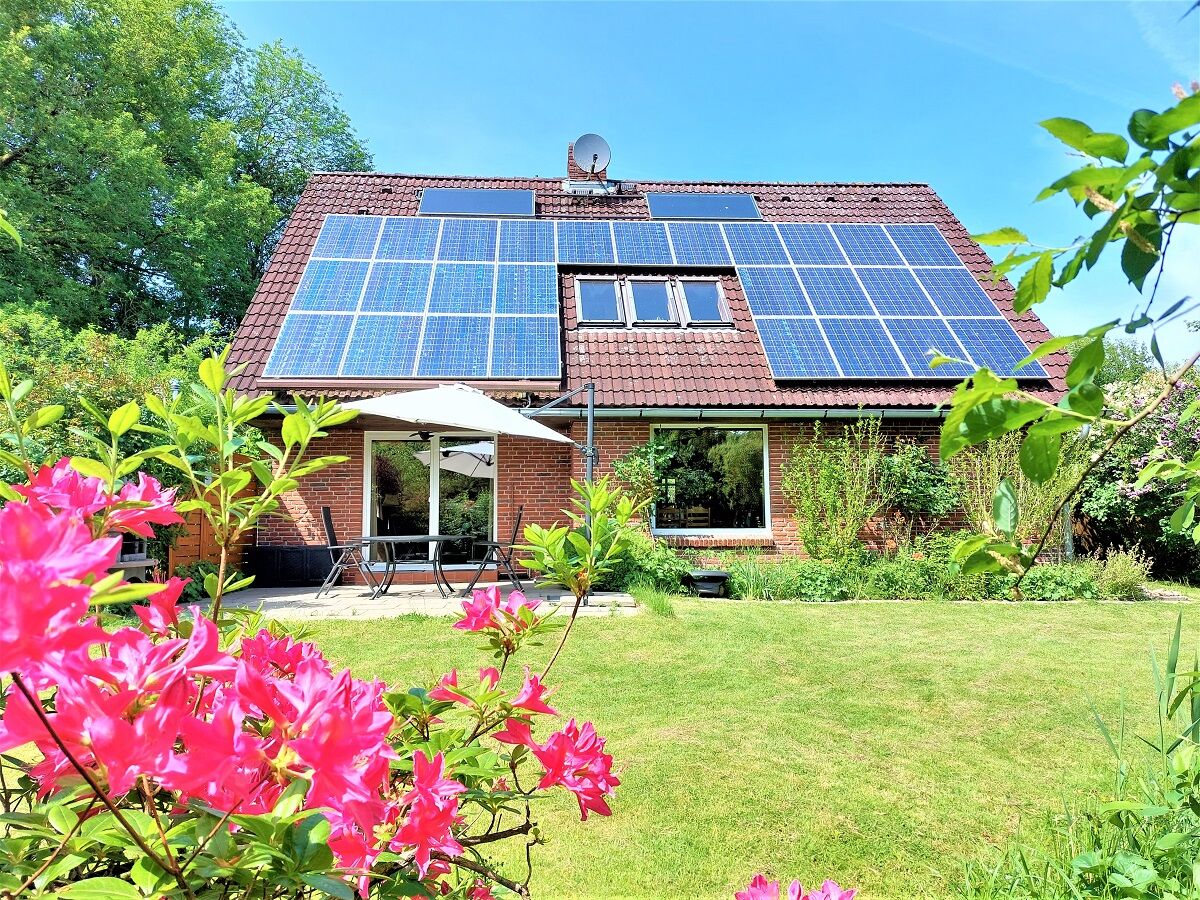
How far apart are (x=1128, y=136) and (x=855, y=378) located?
9.83m

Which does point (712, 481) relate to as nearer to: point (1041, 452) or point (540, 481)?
point (540, 481)

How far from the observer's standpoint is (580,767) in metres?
1.13

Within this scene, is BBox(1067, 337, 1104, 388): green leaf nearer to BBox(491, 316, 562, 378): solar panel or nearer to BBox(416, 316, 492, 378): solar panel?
BBox(491, 316, 562, 378): solar panel

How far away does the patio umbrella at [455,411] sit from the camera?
7.02m

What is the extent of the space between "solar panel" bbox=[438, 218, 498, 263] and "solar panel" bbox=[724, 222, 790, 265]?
446 centimetres

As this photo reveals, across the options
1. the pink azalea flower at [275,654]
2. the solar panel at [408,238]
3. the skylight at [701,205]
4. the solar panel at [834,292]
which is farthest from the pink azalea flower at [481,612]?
the skylight at [701,205]

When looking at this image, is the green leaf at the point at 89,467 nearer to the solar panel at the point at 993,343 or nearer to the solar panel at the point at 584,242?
the solar panel at the point at 993,343

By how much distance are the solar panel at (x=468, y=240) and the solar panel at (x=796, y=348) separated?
5.03 m

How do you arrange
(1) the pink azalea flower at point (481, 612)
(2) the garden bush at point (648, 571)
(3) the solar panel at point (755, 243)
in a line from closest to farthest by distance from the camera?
(1) the pink azalea flower at point (481, 612) → (2) the garden bush at point (648, 571) → (3) the solar panel at point (755, 243)

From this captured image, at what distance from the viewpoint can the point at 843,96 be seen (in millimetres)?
10633

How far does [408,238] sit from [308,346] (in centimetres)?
345

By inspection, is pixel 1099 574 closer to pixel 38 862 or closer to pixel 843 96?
pixel 843 96

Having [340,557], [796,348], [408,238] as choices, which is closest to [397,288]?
[408,238]

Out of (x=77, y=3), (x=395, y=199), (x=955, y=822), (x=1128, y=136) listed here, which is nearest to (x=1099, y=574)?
(x=955, y=822)
